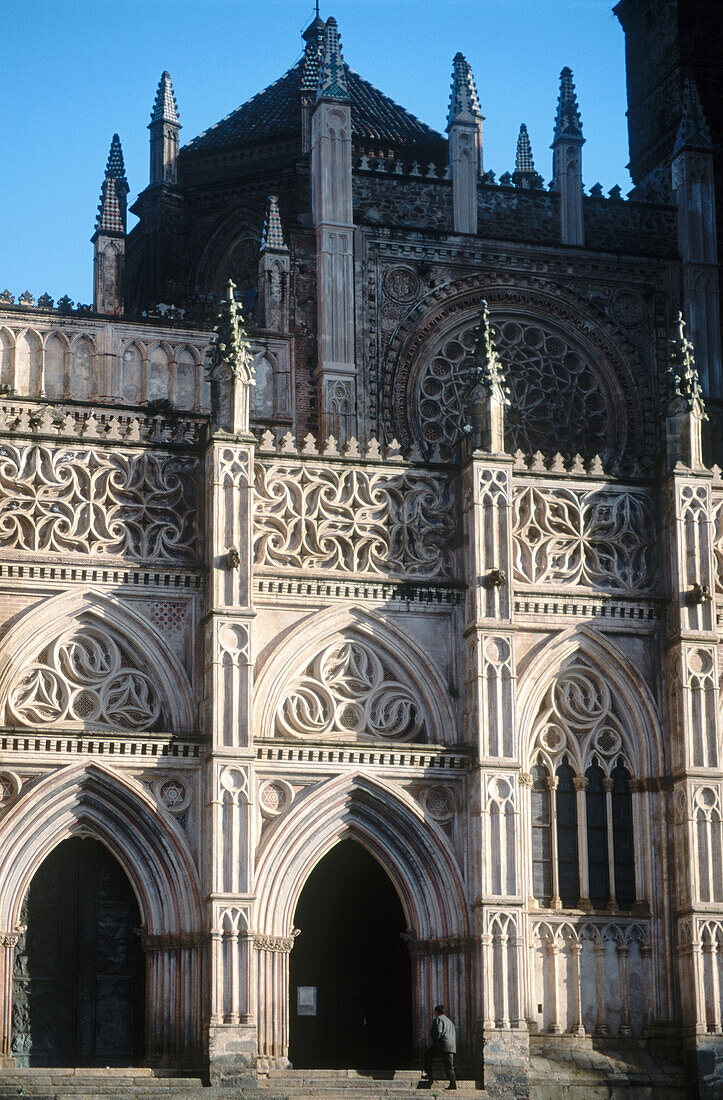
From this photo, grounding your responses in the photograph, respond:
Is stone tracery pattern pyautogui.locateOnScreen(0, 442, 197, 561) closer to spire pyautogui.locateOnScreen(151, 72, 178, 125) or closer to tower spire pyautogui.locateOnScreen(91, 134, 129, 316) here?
tower spire pyautogui.locateOnScreen(91, 134, 129, 316)

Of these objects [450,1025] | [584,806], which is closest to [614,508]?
[584,806]

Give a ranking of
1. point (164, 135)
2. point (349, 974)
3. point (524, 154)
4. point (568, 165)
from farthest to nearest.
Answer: point (524, 154) → point (164, 135) → point (568, 165) → point (349, 974)

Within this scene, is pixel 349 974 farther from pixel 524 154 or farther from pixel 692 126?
pixel 524 154

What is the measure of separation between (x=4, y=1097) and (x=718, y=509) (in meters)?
13.6

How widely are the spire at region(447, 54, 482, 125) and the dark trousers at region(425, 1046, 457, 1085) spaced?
2049 centimetres

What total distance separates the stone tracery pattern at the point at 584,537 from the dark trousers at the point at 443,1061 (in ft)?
22.9

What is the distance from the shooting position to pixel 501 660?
29703 millimetres

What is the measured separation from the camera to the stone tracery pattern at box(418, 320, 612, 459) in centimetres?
4044

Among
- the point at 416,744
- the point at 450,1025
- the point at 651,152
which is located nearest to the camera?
the point at 450,1025

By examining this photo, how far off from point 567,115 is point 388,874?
62.8 feet

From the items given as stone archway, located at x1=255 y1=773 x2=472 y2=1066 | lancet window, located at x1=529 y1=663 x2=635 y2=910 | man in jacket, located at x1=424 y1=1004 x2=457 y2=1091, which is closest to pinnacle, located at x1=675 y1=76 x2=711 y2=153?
lancet window, located at x1=529 y1=663 x2=635 y2=910

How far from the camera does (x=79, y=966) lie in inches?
1153

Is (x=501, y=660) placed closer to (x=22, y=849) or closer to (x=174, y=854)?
(x=174, y=854)

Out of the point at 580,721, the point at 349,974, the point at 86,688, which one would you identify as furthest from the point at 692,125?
the point at 86,688
